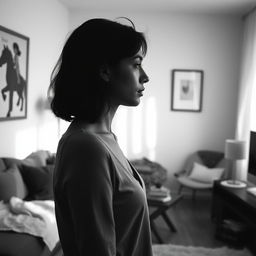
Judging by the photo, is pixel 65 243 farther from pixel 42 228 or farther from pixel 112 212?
pixel 42 228

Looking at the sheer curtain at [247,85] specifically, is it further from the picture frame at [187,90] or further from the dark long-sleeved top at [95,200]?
the dark long-sleeved top at [95,200]

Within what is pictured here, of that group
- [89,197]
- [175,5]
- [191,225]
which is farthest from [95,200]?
[175,5]

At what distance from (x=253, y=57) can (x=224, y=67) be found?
656 mm

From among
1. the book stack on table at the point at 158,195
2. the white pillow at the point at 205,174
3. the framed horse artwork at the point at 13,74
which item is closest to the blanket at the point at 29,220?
the framed horse artwork at the point at 13,74

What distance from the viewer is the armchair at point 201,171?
4414 mm

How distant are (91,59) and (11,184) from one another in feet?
7.12

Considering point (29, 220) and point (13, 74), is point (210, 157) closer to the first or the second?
point (13, 74)

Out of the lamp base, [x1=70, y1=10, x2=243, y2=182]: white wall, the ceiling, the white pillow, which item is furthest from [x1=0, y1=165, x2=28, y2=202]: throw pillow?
the ceiling

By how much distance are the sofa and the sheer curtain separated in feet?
8.56

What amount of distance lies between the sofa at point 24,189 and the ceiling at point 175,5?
2269mm

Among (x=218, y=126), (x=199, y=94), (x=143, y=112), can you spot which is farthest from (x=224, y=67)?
(x=143, y=112)

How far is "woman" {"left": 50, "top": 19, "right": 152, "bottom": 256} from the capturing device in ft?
2.15

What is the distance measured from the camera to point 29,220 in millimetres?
2312

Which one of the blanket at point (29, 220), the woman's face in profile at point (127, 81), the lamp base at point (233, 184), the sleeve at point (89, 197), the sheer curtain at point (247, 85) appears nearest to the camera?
the sleeve at point (89, 197)
